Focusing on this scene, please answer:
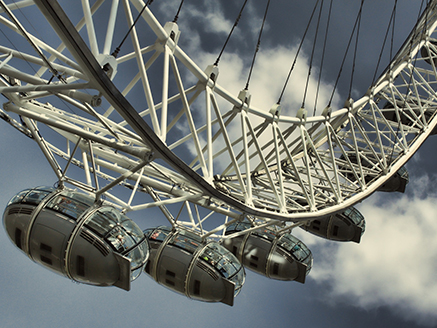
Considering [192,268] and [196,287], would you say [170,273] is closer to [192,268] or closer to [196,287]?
[192,268]

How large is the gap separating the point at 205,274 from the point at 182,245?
5.04ft

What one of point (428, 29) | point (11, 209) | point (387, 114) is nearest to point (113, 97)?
point (11, 209)

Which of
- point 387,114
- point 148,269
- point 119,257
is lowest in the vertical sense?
point 119,257

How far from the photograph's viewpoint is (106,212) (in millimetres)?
13203

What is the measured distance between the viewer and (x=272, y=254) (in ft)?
65.2

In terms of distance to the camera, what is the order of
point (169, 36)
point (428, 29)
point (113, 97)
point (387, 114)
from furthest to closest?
point (387, 114) → point (428, 29) → point (169, 36) → point (113, 97)

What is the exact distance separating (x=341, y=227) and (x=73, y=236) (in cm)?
1824

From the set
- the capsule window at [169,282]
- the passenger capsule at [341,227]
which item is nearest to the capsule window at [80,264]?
the capsule window at [169,282]

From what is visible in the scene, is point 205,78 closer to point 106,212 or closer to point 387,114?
point 106,212

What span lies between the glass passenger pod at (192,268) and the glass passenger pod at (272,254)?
3538 mm

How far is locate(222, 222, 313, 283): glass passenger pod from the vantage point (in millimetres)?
19766

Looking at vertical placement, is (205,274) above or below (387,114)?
below

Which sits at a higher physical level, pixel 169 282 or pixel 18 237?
pixel 169 282

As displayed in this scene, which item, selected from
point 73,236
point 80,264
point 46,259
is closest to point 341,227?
point 80,264
